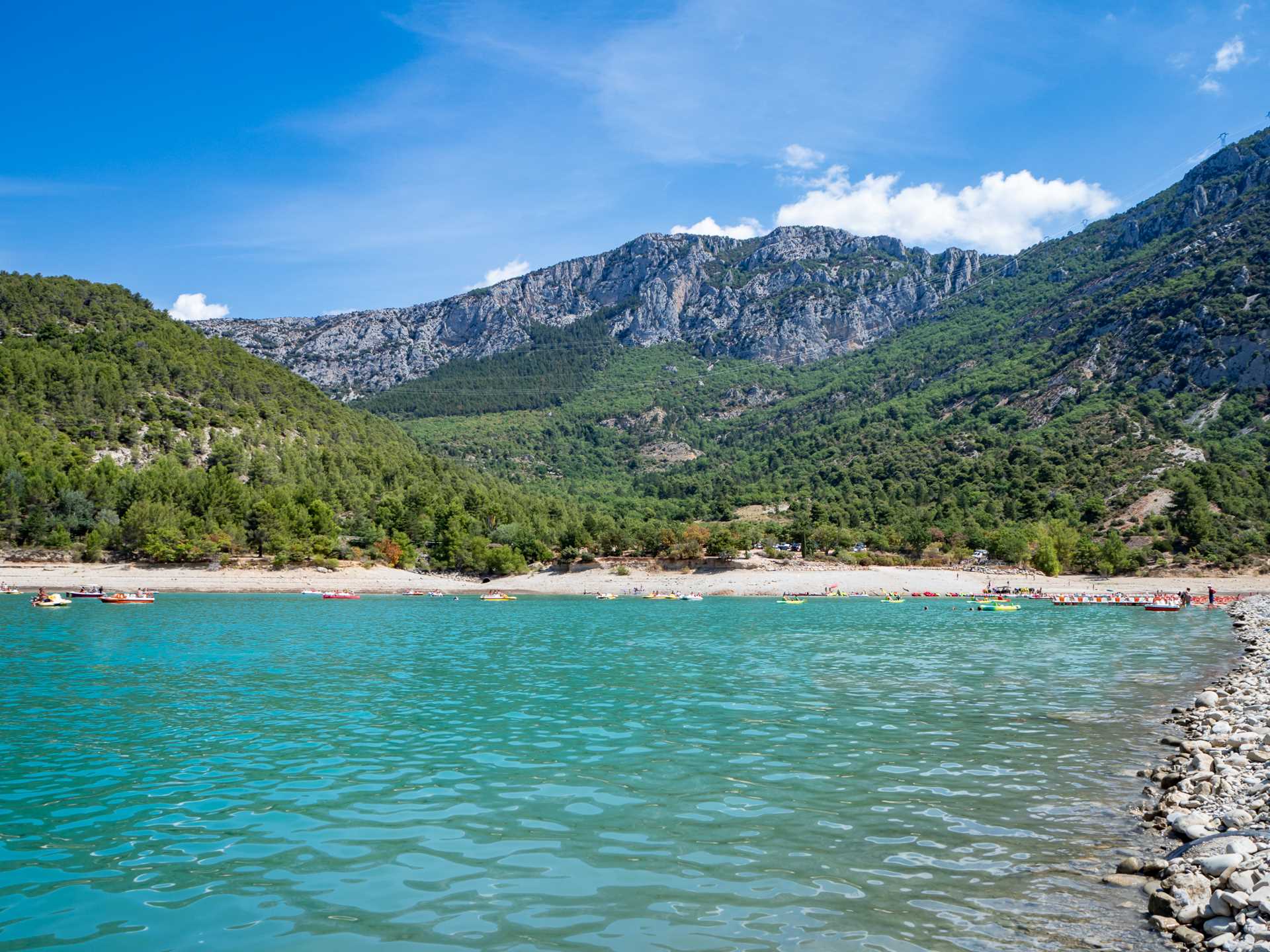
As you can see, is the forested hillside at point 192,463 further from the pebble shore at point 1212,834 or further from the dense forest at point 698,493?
the pebble shore at point 1212,834

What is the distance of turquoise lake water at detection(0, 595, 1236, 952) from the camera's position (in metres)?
9.39

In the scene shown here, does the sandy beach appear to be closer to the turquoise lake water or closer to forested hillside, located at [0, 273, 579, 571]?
forested hillside, located at [0, 273, 579, 571]

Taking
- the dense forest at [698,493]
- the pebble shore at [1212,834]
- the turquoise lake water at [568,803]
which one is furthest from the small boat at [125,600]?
the pebble shore at [1212,834]

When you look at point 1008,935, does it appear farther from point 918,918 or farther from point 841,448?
point 841,448

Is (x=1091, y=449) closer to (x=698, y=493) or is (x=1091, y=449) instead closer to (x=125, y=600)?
(x=698, y=493)

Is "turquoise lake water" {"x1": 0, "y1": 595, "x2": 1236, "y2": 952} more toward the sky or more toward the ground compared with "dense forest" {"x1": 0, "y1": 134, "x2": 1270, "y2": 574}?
more toward the ground

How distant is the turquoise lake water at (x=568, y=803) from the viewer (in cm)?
939

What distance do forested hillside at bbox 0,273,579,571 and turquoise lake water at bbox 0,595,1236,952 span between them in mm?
69610

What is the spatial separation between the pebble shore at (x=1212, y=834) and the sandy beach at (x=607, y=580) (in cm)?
8088

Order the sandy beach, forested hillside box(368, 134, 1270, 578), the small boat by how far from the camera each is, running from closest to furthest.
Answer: the small boat, the sandy beach, forested hillside box(368, 134, 1270, 578)

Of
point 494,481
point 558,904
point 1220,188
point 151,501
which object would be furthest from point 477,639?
point 1220,188

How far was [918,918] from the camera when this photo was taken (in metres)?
9.45

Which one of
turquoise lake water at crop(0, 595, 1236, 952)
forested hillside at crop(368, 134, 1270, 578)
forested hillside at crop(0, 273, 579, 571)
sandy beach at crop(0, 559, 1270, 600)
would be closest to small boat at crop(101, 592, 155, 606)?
sandy beach at crop(0, 559, 1270, 600)

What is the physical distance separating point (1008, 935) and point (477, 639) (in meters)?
39.2
